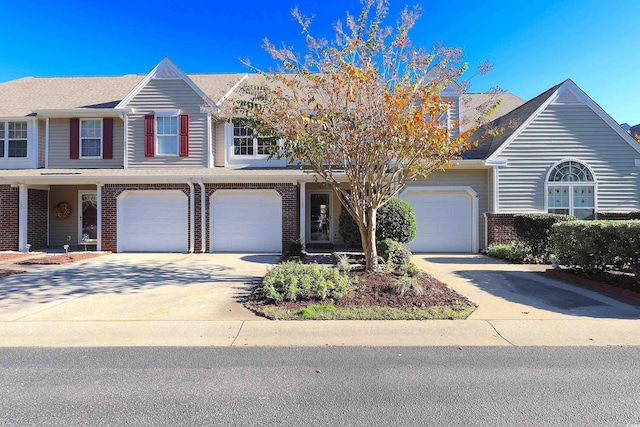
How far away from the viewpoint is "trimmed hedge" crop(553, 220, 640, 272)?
7.25 m

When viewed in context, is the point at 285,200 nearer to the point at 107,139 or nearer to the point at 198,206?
the point at 198,206

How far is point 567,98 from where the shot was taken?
13281 millimetres

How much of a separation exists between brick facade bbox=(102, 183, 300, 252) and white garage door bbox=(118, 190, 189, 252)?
0.76ft

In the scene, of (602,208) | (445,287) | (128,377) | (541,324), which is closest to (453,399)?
(541,324)

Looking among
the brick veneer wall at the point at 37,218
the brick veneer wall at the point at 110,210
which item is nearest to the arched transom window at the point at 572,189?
the brick veneer wall at the point at 110,210

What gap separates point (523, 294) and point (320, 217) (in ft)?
31.3

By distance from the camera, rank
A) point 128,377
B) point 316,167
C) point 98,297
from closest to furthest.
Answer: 1. point 128,377
2. point 98,297
3. point 316,167

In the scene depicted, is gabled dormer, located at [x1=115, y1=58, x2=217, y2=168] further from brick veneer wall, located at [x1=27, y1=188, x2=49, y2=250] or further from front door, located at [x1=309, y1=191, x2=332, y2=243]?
front door, located at [x1=309, y1=191, x2=332, y2=243]

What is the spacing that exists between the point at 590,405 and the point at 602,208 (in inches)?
503

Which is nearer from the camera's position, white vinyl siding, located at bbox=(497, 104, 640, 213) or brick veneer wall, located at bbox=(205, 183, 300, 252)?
white vinyl siding, located at bbox=(497, 104, 640, 213)

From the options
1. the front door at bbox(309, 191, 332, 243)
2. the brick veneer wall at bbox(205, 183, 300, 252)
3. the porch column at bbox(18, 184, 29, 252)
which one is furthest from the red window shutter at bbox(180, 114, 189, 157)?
the porch column at bbox(18, 184, 29, 252)

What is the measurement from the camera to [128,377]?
386 centimetres

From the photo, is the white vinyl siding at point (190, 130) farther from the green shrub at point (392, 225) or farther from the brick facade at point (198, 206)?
the green shrub at point (392, 225)

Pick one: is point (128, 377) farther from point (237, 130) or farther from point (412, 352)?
point (237, 130)
